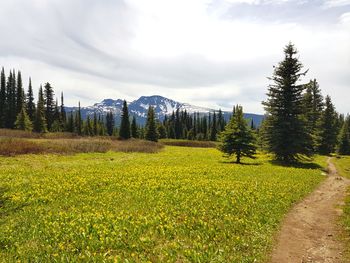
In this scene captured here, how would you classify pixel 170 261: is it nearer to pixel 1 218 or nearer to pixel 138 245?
pixel 138 245

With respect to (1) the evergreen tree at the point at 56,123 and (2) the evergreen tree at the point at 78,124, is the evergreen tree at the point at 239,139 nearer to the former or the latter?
(1) the evergreen tree at the point at 56,123

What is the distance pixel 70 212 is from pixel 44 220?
122 centimetres

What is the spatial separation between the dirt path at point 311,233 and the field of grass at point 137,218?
1.53 feet

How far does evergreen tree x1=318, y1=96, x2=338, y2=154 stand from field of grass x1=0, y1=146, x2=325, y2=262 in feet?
149

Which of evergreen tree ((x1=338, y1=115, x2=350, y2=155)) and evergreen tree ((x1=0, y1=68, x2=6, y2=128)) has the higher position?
evergreen tree ((x1=0, y1=68, x2=6, y2=128))

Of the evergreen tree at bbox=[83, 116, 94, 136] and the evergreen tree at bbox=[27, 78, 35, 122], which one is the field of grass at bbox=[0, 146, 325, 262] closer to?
the evergreen tree at bbox=[27, 78, 35, 122]

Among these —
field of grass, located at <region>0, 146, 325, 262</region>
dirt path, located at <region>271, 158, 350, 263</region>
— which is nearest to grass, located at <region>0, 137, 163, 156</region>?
field of grass, located at <region>0, 146, 325, 262</region>

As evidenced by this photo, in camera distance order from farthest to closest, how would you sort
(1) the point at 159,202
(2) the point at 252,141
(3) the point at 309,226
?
(2) the point at 252,141 < (1) the point at 159,202 < (3) the point at 309,226

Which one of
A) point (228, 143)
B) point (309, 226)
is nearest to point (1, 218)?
point (309, 226)

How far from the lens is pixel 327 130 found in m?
60.5

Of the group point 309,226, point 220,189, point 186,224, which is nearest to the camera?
point 186,224

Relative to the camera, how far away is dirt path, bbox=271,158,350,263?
8.74 m

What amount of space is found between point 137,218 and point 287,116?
104ft

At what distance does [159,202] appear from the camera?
1359 cm
